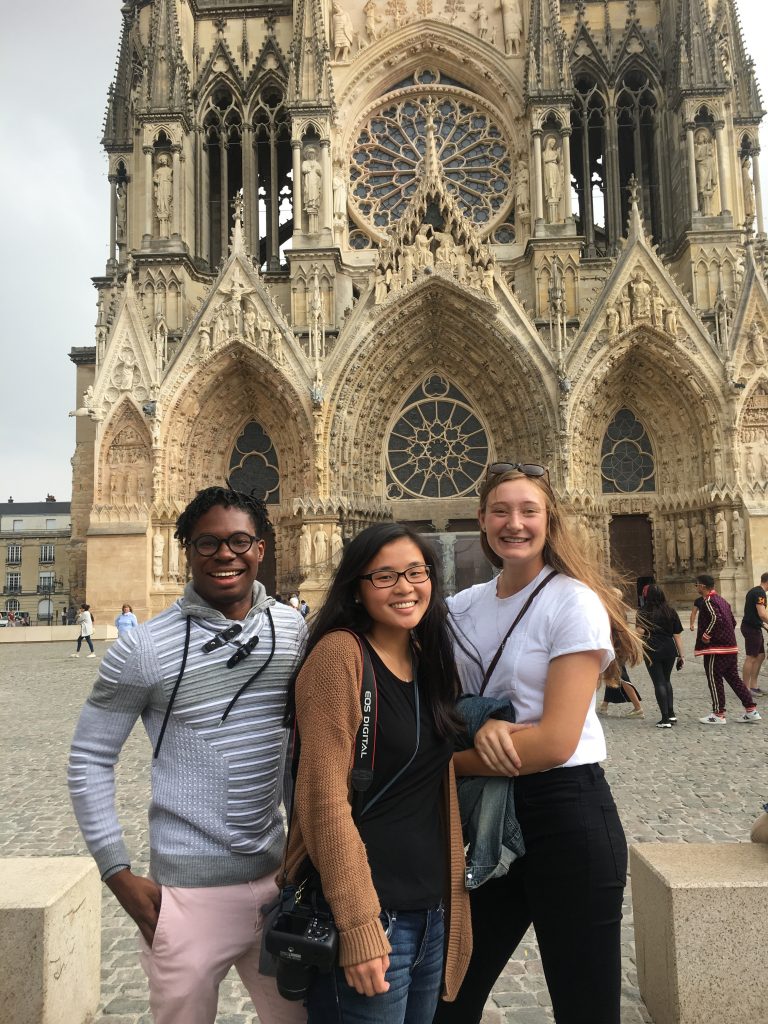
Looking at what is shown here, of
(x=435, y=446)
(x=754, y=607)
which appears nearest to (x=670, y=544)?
(x=435, y=446)

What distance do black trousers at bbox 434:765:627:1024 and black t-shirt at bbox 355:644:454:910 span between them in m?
0.34

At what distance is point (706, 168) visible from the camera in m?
22.2

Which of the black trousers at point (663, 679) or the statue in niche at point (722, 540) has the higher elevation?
the statue in niche at point (722, 540)

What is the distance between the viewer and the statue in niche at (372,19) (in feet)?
80.5

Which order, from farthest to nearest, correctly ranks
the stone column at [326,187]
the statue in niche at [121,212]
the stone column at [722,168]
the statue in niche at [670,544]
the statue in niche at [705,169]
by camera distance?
the statue in niche at [121,212] < the stone column at [326,187] < the stone column at [722,168] < the statue in niche at [705,169] < the statue in niche at [670,544]

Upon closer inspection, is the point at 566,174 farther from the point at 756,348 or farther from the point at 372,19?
the point at 372,19

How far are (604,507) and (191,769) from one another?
20.1m

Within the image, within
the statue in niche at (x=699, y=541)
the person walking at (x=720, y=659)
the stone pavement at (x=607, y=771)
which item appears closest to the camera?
the stone pavement at (x=607, y=771)

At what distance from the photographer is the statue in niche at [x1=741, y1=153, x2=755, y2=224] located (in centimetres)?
2409

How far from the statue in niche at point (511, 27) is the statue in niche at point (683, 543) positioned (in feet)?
48.0

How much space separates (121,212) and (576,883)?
27.0m

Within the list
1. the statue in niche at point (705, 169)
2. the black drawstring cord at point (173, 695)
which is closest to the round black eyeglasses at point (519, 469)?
the black drawstring cord at point (173, 695)

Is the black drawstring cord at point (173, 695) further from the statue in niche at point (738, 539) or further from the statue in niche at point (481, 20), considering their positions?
the statue in niche at point (481, 20)

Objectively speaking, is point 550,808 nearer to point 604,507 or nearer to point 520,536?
point 520,536
